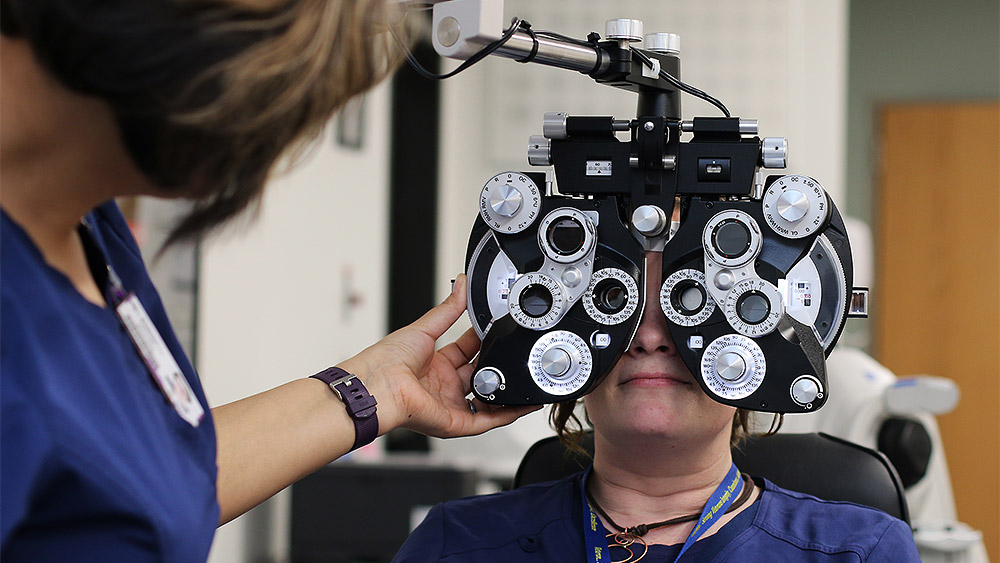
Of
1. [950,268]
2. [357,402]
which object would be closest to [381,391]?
[357,402]

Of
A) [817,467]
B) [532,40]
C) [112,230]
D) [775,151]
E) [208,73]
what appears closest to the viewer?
[208,73]

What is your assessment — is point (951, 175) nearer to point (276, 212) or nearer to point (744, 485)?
point (276, 212)

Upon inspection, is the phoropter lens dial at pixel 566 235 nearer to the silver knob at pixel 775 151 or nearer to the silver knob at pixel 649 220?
the silver knob at pixel 649 220

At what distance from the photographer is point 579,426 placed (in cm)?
159

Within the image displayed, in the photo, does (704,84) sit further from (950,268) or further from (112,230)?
(112,230)

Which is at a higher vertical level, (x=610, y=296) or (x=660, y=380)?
(x=610, y=296)

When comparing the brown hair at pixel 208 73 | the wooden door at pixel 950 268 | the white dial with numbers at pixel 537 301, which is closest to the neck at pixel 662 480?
the white dial with numbers at pixel 537 301

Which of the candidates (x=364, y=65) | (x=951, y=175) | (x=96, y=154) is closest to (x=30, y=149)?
(x=96, y=154)

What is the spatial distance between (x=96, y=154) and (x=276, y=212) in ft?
7.30

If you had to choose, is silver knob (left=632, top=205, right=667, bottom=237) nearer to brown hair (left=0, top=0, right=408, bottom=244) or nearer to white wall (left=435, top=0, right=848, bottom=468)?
brown hair (left=0, top=0, right=408, bottom=244)

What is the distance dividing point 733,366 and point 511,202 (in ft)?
1.11

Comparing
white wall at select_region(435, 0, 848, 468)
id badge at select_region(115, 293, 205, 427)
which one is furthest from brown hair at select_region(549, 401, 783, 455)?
white wall at select_region(435, 0, 848, 468)

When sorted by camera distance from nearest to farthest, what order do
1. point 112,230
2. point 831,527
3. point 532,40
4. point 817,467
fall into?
point 112,230 → point 532,40 → point 831,527 → point 817,467

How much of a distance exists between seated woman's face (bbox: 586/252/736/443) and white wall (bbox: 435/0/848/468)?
2.69 m
